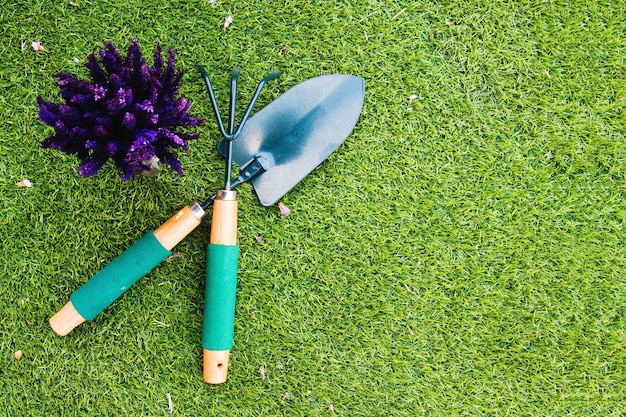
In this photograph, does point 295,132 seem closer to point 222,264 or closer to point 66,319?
point 222,264

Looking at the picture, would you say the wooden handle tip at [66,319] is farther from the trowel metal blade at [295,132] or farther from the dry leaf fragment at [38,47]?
the dry leaf fragment at [38,47]

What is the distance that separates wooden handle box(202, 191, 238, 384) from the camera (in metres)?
1.06

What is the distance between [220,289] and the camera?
1.08 metres

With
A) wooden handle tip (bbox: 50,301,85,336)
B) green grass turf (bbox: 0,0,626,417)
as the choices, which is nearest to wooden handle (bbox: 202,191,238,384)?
green grass turf (bbox: 0,0,626,417)

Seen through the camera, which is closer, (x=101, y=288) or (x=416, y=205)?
(x=101, y=288)

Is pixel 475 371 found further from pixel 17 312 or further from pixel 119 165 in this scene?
pixel 17 312

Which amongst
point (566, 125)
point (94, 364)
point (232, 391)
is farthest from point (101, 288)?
point (566, 125)

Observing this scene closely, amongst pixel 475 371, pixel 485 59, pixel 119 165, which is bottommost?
pixel 475 371

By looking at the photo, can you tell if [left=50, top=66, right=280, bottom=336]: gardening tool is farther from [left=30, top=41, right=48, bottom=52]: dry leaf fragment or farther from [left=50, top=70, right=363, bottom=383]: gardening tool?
[left=30, top=41, right=48, bottom=52]: dry leaf fragment

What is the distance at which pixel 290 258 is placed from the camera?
1.22m

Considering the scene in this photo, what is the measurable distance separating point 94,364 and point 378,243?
2.52ft

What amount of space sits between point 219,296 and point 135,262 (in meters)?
0.20

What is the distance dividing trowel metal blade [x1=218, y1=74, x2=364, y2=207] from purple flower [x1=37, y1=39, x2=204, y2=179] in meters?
0.19

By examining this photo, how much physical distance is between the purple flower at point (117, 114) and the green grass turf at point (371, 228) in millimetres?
210
